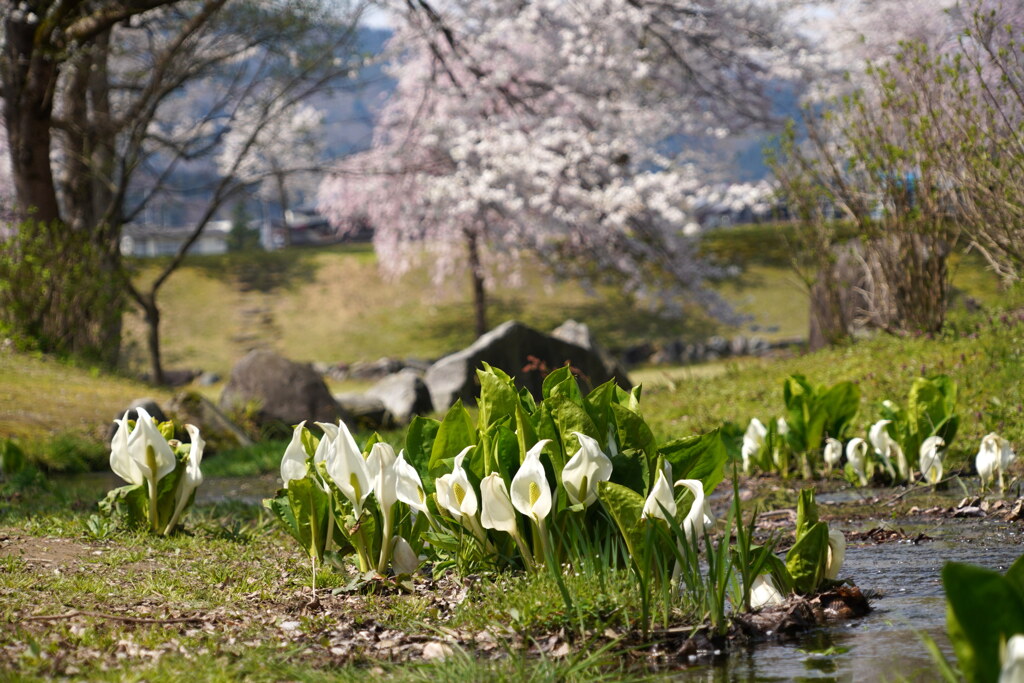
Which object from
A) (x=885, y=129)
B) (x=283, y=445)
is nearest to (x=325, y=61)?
(x=283, y=445)

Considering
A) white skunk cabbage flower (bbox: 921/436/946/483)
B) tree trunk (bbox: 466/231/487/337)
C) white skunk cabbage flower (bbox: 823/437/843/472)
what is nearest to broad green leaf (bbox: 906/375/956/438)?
white skunk cabbage flower (bbox: 921/436/946/483)

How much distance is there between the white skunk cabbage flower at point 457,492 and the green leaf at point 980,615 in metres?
1.64

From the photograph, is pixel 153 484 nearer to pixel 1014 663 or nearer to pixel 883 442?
pixel 1014 663

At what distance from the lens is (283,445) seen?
369 inches

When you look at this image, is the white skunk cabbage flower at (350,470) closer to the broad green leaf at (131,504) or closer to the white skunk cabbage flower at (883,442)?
the broad green leaf at (131,504)

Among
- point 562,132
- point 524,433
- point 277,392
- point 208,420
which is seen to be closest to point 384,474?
point 524,433

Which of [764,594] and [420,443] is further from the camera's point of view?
[420,443]

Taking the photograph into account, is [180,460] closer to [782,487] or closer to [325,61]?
[782,487]

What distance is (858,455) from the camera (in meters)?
5.29

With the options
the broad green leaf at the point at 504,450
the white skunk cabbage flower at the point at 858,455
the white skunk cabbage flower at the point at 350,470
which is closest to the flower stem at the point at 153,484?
the white skunk cabbage flower at the point at 350,470

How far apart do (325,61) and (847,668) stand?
14.5m

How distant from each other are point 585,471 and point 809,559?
29.7 inches

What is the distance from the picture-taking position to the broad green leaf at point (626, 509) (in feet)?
9.86

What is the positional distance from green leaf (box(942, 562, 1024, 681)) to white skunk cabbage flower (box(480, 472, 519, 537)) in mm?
1533
